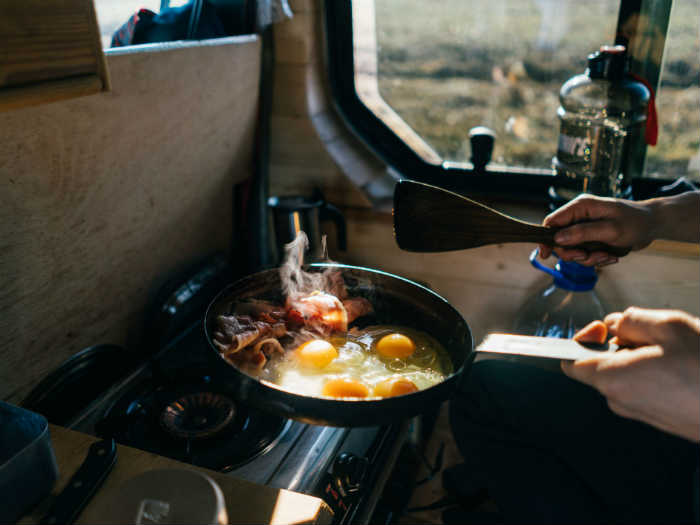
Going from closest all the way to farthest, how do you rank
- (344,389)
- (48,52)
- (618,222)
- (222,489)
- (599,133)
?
(48,52) < (222,489) < (344,389) < (618,222) < (599,133)

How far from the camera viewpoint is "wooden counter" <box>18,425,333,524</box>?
87 cm

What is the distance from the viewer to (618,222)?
4.69 feet

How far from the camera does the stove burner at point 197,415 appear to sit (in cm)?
132

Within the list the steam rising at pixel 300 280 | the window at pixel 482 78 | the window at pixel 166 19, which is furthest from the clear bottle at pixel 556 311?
the window at pixel 166 19

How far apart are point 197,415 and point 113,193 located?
25.8 inches

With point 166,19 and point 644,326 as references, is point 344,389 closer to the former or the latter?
point 644,326

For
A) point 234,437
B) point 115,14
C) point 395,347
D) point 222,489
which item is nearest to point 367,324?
point 395,347

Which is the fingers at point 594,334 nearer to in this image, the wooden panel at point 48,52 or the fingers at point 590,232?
the fingers at point 590,232

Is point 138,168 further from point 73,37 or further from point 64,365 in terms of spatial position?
point 73,37

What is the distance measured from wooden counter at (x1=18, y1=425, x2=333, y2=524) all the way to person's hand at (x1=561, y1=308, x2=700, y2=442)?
56cm

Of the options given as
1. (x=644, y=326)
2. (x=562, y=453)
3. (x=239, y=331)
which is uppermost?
(x=644, y=326)

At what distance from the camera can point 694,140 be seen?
1920mm

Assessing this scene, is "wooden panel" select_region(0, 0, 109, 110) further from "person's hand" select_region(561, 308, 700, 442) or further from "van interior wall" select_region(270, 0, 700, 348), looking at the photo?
"van interior wall" select_region(270, 0, 700, 348)

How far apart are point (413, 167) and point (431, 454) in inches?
45.2
